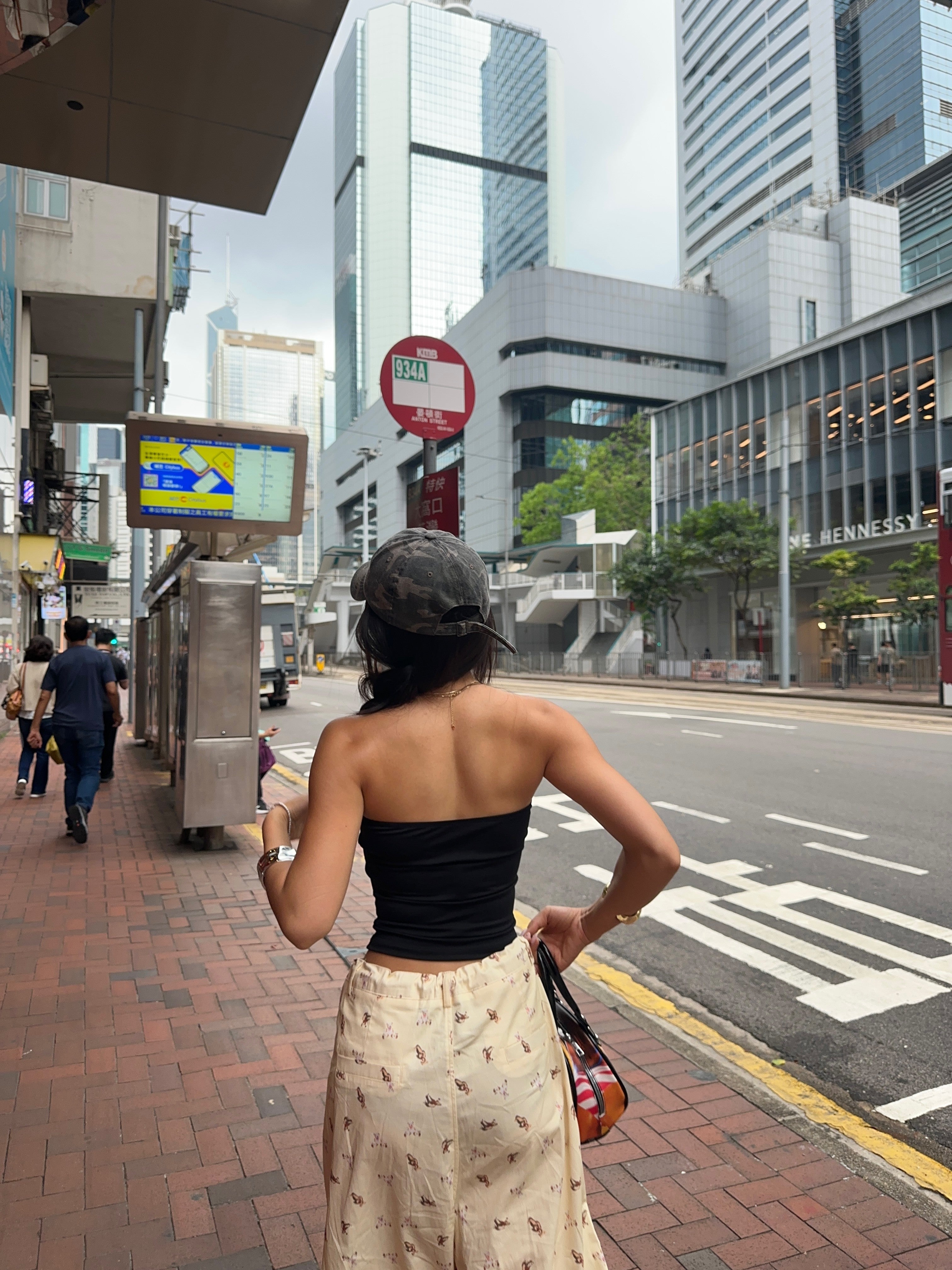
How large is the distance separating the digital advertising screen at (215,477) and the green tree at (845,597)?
26.0 m

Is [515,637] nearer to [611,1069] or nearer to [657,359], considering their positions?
[657,359]

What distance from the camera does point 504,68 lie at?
146m

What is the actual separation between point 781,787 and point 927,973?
5200mm

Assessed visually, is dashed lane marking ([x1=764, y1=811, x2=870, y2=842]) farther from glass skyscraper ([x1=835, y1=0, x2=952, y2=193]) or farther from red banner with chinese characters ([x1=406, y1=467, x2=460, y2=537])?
glass skyscraper ([x1=835, y1=0, x2=952, y2=193])

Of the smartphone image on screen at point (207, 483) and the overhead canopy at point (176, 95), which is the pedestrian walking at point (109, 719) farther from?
the overhead canopy at point (176, 95)

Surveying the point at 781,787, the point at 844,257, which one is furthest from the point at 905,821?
the point at 844,257

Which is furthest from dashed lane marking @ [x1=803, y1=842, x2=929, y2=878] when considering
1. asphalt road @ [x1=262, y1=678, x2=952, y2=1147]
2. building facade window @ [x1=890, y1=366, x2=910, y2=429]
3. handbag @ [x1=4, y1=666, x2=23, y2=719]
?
building facade window @ [x1=890, y1=366, x2=910, y2=429]

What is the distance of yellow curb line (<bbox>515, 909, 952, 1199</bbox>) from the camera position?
115 inches

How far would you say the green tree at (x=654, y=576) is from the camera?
3834 centimetres

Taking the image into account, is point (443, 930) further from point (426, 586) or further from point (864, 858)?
point (864, 858)

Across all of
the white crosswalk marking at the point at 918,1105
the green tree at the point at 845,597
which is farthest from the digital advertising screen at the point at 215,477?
the green tree at the point at 845,597

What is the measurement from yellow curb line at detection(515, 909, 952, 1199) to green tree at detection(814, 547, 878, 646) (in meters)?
27.3

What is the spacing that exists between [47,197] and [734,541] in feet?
81.7

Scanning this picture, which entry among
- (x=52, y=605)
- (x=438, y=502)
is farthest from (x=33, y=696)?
(x=52, y=605)
